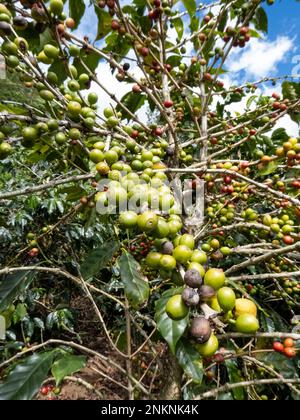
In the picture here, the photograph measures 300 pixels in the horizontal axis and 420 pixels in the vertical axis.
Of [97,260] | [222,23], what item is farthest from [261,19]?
[97,260]

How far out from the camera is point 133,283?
4.22ft

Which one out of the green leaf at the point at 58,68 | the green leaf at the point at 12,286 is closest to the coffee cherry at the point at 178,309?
the green leaf at the point at 12,286

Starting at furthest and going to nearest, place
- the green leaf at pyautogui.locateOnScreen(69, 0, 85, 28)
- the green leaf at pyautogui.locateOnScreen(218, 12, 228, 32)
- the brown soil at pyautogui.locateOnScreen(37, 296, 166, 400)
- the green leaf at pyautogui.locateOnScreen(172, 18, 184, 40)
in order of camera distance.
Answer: the brown soil at pyautogui.locateOnScreen(37, 296, 166, 400)
the green leaf at pyautogui.locateOnScreen(172, 18, 184, 40)
the green leaf at pyautogui.locateOnScreen(218, 12, 228, 32)
the green leaf at pyautogui.locateOnScreen(69, 0, 85, 28)

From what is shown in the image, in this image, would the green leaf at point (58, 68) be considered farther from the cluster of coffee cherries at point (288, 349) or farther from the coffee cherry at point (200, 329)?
the cluster of coffee cherries at point (288, 349)

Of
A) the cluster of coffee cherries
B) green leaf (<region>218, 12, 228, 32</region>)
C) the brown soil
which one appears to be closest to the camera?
the cluster of coffee cherries

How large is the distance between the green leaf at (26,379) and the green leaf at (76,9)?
174 cm

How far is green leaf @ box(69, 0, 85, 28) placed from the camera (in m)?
1.63

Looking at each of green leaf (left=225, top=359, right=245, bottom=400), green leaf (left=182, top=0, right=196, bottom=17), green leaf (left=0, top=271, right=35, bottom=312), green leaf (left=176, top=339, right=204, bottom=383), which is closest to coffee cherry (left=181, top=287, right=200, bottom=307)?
green leaf (left=176, top=339, right=204, bottom=383)

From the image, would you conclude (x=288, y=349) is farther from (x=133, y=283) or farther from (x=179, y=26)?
(x=179, y=26)

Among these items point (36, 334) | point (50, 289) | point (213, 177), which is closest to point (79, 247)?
point (50, 289)

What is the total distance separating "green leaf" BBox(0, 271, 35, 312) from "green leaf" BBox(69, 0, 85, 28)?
144 centimetres

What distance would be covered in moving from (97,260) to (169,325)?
68cm

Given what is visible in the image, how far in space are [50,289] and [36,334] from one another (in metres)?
0.78

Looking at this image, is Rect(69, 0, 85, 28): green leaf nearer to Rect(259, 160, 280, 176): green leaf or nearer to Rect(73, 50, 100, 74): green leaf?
Rect(73, 50, 100, 74): green leaf
